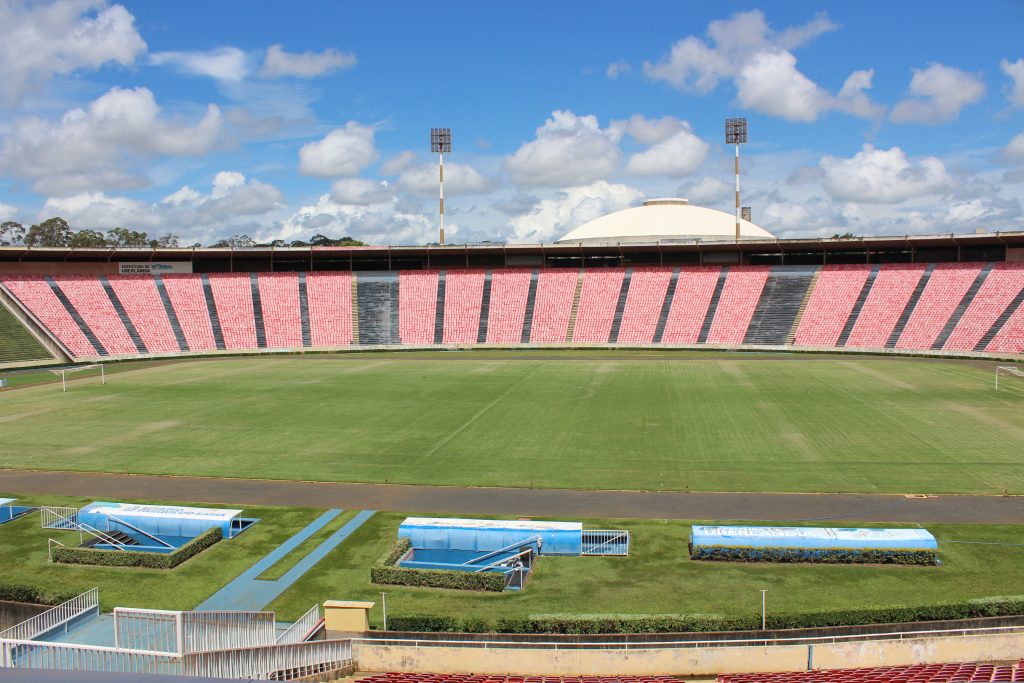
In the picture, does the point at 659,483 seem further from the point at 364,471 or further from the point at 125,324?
the point at 125,324

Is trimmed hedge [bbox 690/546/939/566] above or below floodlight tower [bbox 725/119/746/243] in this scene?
below

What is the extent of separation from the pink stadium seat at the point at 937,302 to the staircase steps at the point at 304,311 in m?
54.6

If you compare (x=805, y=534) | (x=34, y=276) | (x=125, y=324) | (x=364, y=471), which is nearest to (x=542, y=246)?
(x=125, y=324)

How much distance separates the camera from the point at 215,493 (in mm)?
28797

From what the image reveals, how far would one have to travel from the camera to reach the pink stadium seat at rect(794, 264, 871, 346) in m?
70.9

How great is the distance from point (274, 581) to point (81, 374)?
49.8m

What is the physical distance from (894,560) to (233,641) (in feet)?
56.0

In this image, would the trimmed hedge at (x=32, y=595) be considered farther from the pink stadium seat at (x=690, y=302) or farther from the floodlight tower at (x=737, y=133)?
the floodlight tower at (x=737, y=133)

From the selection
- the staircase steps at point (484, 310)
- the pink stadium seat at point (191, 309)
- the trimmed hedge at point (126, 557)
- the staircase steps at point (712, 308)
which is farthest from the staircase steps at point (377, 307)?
the trimmed hedge at point (126, 557)

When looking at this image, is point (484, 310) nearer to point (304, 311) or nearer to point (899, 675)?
point (304, 311)

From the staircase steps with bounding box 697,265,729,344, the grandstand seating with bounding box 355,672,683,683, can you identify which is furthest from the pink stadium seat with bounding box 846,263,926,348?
the grandstand seating with bounding box 355,672,683,683

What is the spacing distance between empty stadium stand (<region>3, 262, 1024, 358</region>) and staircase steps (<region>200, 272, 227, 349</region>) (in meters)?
0.17

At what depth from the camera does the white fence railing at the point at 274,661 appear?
1357cm

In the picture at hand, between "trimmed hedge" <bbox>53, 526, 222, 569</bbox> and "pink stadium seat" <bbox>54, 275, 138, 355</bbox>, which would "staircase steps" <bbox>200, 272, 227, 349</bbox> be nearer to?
"pink stadium seat" <bbox>54, 275, 138, 355</bbox>
